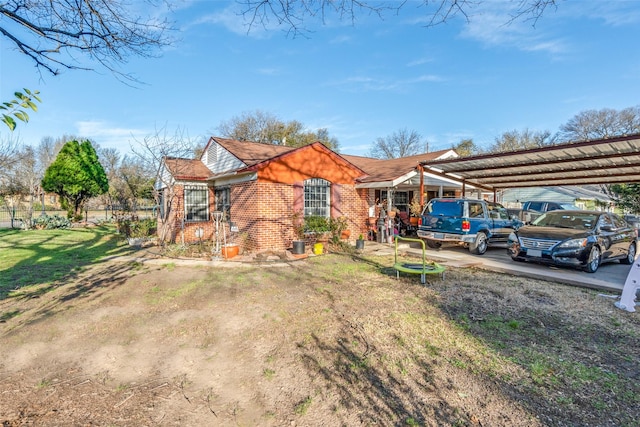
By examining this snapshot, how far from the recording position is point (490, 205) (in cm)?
1093

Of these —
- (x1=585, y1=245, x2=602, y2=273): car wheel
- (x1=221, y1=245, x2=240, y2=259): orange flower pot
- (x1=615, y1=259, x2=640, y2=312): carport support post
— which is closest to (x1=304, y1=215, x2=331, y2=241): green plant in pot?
(x1=221, y1=245, x2=240, y2=259): orange flower pot

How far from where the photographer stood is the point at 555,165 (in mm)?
10859

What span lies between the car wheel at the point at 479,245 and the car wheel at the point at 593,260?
2993 millimetres

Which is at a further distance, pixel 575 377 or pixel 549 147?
pixel 549 147

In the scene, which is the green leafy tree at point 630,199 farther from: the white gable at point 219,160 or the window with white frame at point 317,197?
the white gable at point 219,160

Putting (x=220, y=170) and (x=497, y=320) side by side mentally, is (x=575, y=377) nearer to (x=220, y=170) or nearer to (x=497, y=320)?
(x=497, y=320)

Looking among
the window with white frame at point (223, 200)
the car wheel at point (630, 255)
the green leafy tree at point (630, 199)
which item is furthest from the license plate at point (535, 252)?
the green leafy tree at point (630, 199)

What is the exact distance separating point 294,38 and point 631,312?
6589 millimetres

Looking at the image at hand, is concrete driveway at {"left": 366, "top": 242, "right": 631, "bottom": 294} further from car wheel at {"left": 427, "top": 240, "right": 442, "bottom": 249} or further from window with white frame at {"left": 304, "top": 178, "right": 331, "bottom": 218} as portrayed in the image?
window with white frame at {"left": 304, "top": 178, "right": 331, "bottom": 218}

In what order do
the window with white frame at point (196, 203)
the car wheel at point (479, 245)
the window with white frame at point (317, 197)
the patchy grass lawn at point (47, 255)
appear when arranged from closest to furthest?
1. the patchy grass lawn at point (47, 255)
2. the car wheel at point (479, 245)
3. the window with white frame at point (317, 197)
4. the window with white frame at point (196, 203)

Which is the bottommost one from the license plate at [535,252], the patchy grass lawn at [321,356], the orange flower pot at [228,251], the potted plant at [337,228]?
the patchy grass lawn at [321,356]

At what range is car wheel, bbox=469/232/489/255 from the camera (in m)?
10.2

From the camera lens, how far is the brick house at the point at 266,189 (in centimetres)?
1122

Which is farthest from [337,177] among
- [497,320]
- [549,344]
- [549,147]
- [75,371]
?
[75,371]
